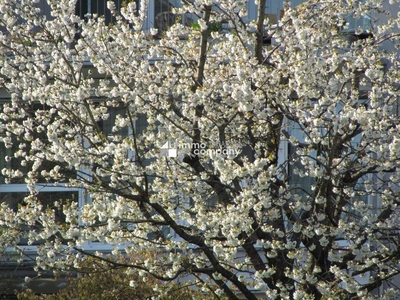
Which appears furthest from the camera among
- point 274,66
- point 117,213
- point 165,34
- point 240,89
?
point 165,34

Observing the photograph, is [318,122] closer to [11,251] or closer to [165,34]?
[165,34]

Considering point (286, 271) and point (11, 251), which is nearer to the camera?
point (286, 271)

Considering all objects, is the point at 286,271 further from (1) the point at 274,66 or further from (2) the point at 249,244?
(1) the point at 274,66

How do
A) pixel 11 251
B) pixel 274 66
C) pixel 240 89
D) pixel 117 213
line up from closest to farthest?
pixel 240 89
pixel 117 213
pixel 274 66
pixel 11 251

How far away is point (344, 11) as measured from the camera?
17.2 feet

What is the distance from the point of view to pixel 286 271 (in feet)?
15.6

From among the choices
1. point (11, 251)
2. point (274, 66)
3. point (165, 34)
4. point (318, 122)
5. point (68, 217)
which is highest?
point (165, 34)

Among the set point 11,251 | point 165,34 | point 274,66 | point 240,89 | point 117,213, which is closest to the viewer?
point 240,89

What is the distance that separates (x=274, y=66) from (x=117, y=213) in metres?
1.75

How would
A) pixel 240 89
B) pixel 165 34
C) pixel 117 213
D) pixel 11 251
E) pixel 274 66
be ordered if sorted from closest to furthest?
pixel 240 89, pixel 117 213, pixel 274 66, pixel 165 34, pixel 11 251

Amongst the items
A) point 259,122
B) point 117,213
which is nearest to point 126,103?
point 117,213

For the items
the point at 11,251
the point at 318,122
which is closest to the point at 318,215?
the point at 318,122

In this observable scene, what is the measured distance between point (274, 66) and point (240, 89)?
991 millimetres

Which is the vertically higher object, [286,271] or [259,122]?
[259,122]
